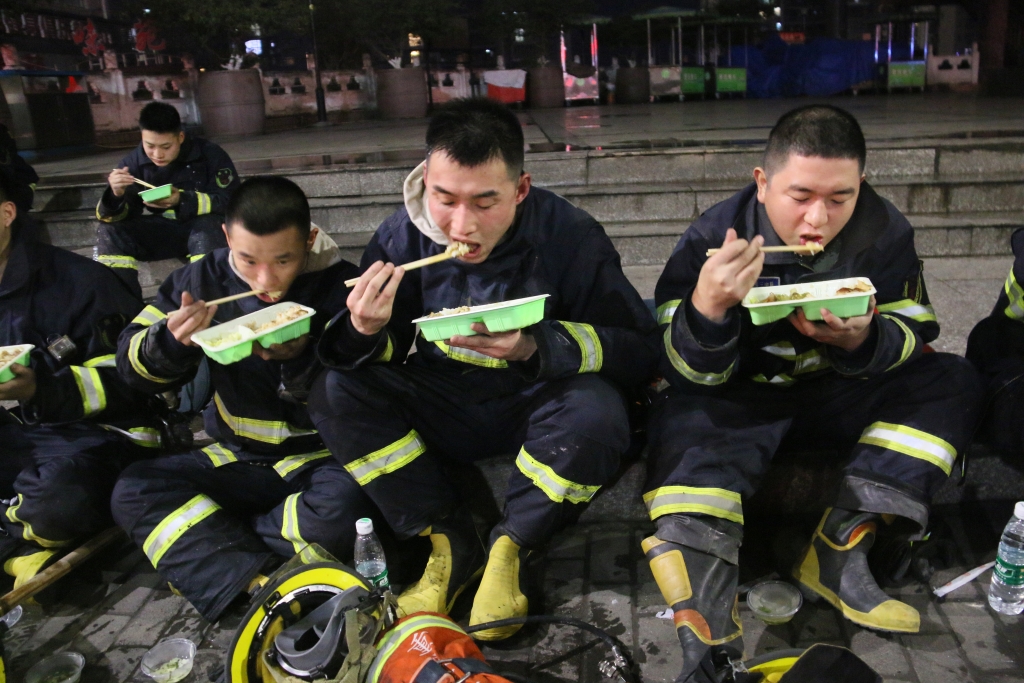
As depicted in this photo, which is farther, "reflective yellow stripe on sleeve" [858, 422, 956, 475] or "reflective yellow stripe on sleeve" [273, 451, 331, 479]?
"reflective yellow stripe on sleeve" [273, 451, 331, 479]

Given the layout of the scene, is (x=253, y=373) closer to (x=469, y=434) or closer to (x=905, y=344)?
(x=469, y=434)

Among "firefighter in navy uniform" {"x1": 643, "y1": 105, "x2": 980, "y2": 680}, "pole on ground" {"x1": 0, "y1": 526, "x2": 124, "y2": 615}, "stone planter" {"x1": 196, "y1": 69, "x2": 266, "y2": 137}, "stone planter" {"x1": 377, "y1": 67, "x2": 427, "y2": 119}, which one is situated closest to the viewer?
"firefighter in navy uniform" {"x1": 643, "y1": 105, "x2": 980, "y2": 680}

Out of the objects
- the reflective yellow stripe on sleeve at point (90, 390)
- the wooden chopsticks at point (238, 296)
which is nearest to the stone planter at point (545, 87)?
the wooden chopsticks at point (238, 296)

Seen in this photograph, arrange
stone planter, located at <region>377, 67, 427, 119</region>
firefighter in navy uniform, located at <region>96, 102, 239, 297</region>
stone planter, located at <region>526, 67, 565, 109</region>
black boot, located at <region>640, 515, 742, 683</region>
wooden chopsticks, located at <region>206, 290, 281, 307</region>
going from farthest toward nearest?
stone planter, located at <region>526, 67, 565, 109</region> → stone planter, located at <region>377, 67, 427, 119</region> → firefighter in navy uniform, located at <region>96, 102, 239, 297</region> → wooden chopsticks, located at <region>206, 290, 281, 307</region> → black boot, located at <region>640, 515, 742, 683</region>

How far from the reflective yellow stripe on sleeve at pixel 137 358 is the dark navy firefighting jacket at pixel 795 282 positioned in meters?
1.73

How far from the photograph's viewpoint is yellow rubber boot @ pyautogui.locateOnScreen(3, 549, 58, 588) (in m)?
2.60

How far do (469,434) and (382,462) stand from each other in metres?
0.35

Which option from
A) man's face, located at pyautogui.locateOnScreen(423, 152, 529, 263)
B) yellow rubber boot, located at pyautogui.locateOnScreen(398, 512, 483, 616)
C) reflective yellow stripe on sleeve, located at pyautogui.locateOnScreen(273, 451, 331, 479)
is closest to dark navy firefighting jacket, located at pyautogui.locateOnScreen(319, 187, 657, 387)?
man's face, located at pyautogui.locateOnScreen(423, 152, 529, 263)

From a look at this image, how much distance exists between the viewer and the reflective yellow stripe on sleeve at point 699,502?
2107 millimetres

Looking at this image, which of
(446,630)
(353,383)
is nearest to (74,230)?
(353,383)

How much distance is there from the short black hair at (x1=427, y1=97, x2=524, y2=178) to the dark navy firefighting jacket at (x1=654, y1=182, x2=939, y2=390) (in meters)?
0.68

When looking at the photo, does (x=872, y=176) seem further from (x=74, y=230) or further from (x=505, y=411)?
(x=74, y=230)

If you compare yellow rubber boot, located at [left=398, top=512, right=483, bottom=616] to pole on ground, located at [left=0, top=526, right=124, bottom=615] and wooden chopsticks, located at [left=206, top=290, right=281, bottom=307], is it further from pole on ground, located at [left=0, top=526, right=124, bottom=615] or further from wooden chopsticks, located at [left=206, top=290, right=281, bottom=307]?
pole on ground, located at [left=0, top=526, right=124, bottom=615]

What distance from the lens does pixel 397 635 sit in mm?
1819
